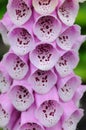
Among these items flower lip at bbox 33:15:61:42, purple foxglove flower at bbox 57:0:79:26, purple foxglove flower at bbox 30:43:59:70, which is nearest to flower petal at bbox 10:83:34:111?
purple foxglove flower at bbox 30:43:59:70

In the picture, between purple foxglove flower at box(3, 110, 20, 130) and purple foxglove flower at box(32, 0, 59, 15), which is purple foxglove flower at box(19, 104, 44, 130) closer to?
purple foxglove flower at box(3, 110, 20, 130)

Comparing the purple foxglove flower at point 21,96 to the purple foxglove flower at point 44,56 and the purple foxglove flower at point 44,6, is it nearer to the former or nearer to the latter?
the purple foxglove flower at point 44,56

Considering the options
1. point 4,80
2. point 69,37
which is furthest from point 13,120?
point 69,37

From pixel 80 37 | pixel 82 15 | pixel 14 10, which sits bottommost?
pixel 82 15

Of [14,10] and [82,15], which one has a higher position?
[14,10]

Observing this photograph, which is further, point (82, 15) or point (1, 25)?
point (82, 15)

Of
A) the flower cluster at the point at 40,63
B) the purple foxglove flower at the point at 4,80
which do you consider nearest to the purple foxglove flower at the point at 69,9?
the flower cluster at the point at 40,63

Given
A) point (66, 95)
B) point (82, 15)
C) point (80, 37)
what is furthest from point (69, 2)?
point (82, 15)

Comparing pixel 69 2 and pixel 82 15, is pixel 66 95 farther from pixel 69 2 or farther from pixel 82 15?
pixel 82 15
